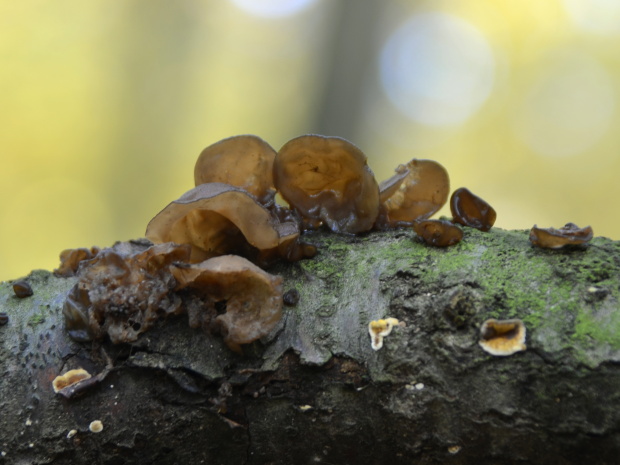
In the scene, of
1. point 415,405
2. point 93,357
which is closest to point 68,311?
point 93,357

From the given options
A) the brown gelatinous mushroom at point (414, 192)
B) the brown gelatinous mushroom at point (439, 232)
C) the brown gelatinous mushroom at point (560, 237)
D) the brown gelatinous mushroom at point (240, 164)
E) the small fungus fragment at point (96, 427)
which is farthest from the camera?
the brown gelatinous mushroom at point (414, 192)

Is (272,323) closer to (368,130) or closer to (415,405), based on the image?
(415,405)

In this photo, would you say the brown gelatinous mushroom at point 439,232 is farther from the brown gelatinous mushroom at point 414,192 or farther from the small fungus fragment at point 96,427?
the small fungus fragment at point 96,427

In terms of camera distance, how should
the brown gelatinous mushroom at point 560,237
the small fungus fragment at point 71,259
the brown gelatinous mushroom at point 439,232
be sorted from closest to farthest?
the brown gelatinous mushroom at point 560,237 → the brown gelatinous mushroom at point 439,232 → the small fungus fragment at point 71,259

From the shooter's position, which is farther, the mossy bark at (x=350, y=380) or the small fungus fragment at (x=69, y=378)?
the small fungus fragment at (x=69, y=378)

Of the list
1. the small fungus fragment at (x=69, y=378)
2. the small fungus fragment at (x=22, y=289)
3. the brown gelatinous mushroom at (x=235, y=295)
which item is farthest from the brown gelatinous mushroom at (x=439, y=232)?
the small fungus fragment at (x=22, y=289)

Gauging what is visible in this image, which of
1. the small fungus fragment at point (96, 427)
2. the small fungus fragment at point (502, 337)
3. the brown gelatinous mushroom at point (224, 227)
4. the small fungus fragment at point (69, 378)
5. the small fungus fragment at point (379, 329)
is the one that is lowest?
the small fungus fragment at point (96, 427)

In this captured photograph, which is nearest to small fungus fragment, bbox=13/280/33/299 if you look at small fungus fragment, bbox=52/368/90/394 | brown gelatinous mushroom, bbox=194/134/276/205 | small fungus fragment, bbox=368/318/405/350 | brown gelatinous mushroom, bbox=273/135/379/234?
small fungus fragment, bbox=52/368/90/394

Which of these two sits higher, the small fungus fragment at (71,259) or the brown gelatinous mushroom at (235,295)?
the brown gelatinous mushroom at (235,295)
